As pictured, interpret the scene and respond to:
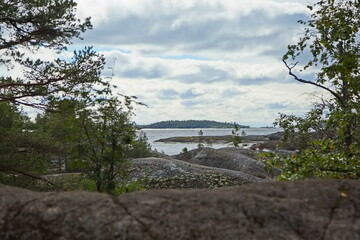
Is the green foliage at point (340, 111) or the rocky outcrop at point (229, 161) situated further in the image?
the rocky outcrop at point (229, 161)

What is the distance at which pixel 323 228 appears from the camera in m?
3.77

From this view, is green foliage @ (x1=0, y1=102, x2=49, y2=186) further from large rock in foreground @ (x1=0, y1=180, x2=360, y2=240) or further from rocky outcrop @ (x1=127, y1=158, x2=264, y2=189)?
large rock in foreground @ (x1=0, y1=180, x2=360, y2=240)

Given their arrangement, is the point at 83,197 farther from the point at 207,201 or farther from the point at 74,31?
the point at 74,31

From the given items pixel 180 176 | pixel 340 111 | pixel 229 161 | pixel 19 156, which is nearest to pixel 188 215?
pixel 340 111

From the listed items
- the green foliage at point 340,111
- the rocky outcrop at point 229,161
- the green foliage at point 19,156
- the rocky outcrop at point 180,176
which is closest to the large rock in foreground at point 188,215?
the green foliage at point 340,111

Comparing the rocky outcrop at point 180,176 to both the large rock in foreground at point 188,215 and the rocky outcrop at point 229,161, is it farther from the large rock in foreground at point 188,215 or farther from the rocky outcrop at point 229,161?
the large rock in foreground at point 188,215

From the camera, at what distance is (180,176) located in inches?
1123

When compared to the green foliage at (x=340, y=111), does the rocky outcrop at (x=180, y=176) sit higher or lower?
lower

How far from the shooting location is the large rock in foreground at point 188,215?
3719mm

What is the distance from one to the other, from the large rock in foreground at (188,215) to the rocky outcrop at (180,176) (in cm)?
2168

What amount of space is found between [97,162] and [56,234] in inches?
155

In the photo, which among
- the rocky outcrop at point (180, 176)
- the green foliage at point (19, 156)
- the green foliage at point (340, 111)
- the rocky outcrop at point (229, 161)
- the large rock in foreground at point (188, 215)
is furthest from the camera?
the rocky outcrop at point (229, 161)

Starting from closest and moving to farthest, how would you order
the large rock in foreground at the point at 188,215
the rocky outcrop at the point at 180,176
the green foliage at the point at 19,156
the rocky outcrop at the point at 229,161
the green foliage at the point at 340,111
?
the large rock in foreground at the point at 188,215 < the green foliage at the point at 340,111 < the green foliage at the point at 19,156 < the rocky outcrop at the point at 180,176 < the rocky outcrop at the point at 229,161

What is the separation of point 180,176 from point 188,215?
81.6 feet
